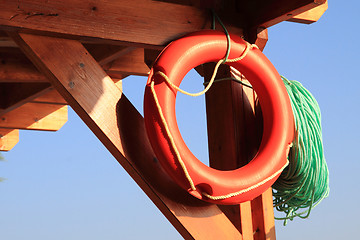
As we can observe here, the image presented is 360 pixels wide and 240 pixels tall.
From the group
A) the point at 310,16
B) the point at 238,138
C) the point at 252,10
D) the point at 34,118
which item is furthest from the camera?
the point at 34,118

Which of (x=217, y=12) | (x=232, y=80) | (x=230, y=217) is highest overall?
(x=217, y=12)

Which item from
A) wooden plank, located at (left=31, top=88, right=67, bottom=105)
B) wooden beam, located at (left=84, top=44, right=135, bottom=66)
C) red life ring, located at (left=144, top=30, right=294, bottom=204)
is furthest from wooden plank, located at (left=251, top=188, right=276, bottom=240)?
wooden plank, located at (left=31, top=88, right=67, bottom=105)

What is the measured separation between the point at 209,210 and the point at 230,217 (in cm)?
21

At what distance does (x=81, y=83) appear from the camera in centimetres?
214

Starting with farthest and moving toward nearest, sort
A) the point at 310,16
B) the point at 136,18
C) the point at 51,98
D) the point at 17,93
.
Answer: the point at 51,98 → the point at 17,93 → the point at 310,16 → the point at 136,18

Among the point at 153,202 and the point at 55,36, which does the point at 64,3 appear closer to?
the point at 55,36

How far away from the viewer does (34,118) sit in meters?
4.45

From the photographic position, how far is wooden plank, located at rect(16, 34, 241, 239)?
6.95ft

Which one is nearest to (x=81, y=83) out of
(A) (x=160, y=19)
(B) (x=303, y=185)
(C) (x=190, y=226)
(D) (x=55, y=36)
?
(D) (x=55, y=36)

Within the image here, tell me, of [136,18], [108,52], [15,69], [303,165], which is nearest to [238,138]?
[303,165]

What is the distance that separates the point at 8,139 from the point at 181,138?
9.85 feet

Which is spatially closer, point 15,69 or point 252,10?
point 252,10

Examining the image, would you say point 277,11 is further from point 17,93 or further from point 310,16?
point 17,93

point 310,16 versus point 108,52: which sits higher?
point 108,52
